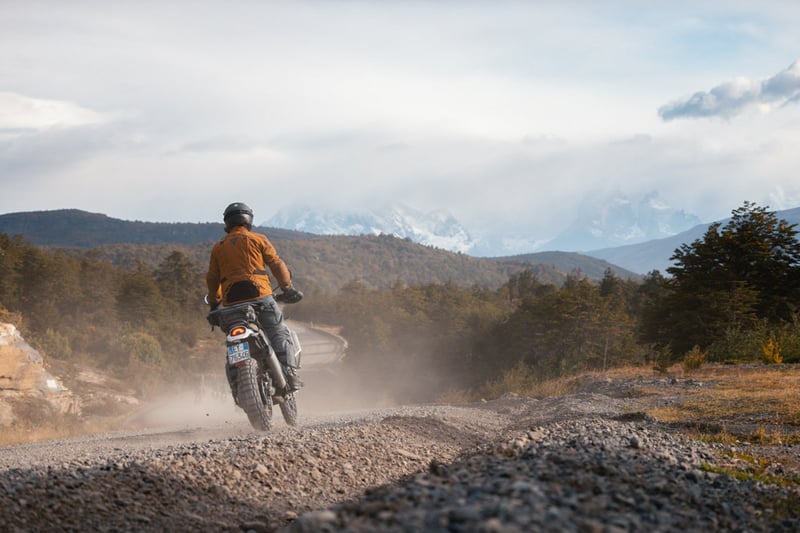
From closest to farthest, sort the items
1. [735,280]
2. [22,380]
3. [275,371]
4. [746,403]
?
1. [275,371]
2. [746,403]
3. [22,380]
4. [735,280]

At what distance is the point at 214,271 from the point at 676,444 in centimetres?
549

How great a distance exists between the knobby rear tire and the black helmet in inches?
69.8

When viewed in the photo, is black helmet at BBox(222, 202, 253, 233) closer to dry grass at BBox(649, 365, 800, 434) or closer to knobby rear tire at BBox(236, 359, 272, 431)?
knobby rear tire at BBox(236, 359, 272, 431)

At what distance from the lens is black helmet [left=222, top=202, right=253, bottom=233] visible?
7977mm

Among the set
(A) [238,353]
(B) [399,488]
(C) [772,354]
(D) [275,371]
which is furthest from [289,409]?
(C) [772,354]

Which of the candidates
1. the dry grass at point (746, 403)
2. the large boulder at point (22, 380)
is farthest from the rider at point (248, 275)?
the large boulder at point (22, 380)

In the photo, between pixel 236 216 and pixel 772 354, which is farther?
pixel 772 354

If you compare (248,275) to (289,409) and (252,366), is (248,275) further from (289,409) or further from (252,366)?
(289,409)

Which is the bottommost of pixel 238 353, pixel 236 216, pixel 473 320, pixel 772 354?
pixel 473 320

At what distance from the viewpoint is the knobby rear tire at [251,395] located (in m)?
7.21

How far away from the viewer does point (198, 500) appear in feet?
14.1

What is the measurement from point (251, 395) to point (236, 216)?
2.25 m

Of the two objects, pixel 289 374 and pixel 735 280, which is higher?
pixel 735 280

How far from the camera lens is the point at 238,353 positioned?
23.6 feet
